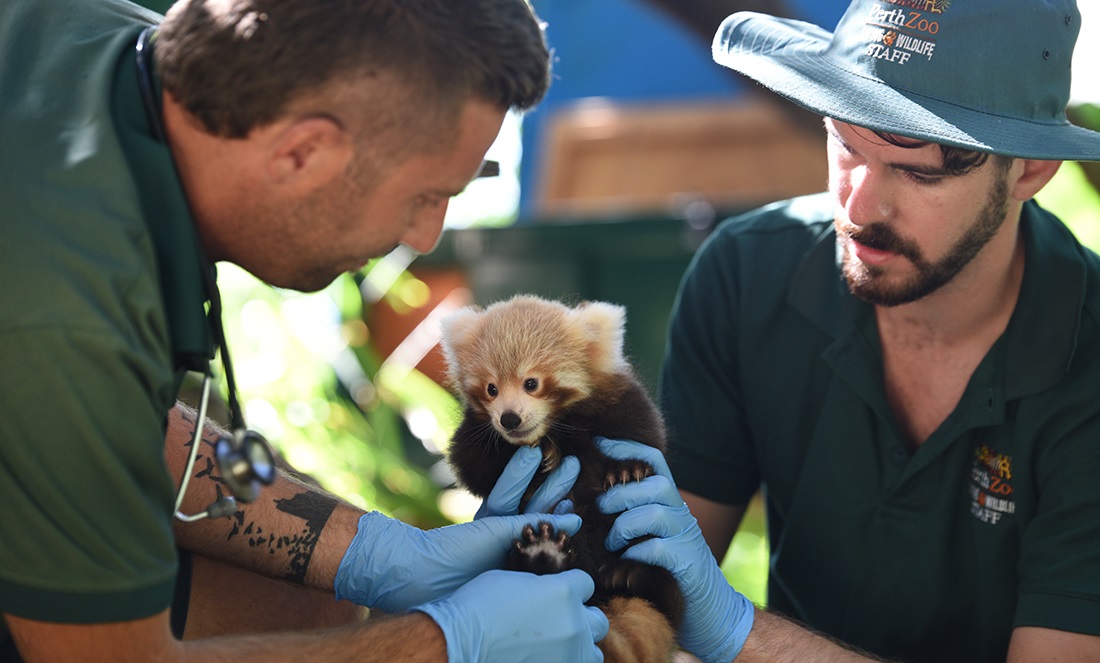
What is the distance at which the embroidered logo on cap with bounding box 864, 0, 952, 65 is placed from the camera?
7.91 ft

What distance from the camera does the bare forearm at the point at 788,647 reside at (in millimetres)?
2475

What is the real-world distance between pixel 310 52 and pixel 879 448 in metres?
1.88

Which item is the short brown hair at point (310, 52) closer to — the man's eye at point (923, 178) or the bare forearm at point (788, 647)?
the man's eye at point (923, 178)

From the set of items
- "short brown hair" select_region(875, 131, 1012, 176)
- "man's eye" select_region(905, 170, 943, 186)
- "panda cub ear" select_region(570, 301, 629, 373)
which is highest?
"short brown hair" select_region(875, 131, 1012, 176)

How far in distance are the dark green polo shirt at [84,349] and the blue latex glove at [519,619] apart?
0.59 m

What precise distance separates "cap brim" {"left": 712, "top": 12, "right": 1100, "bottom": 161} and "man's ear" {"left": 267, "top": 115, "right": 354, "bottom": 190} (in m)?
1.19

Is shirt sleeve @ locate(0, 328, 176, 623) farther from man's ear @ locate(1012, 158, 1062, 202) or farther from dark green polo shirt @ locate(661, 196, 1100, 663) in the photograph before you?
man's ear @ locate(1012, 158, 1062, 202)

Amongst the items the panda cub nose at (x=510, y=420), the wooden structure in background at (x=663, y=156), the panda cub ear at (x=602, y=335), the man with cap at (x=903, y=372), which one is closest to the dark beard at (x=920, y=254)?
the man with cap at (x=903, y=372)

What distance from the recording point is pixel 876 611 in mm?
2816

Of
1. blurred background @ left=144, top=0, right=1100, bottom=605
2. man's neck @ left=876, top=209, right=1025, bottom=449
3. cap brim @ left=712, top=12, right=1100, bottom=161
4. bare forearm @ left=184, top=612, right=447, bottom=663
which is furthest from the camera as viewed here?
blurred background @ left=144, top=0, right=1100, bottom=605

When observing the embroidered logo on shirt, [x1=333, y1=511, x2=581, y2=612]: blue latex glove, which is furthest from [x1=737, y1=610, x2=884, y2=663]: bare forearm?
[x1=333, y1=511, x2=581, y2=612]: blue latex glove

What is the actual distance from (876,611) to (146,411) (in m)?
2.08

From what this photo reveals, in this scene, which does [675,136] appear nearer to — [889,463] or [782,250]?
[782,250]

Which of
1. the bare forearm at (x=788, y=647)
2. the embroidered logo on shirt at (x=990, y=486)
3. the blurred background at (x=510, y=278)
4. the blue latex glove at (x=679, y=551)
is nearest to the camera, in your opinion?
the blue latex glove at (x=679, y=551)
